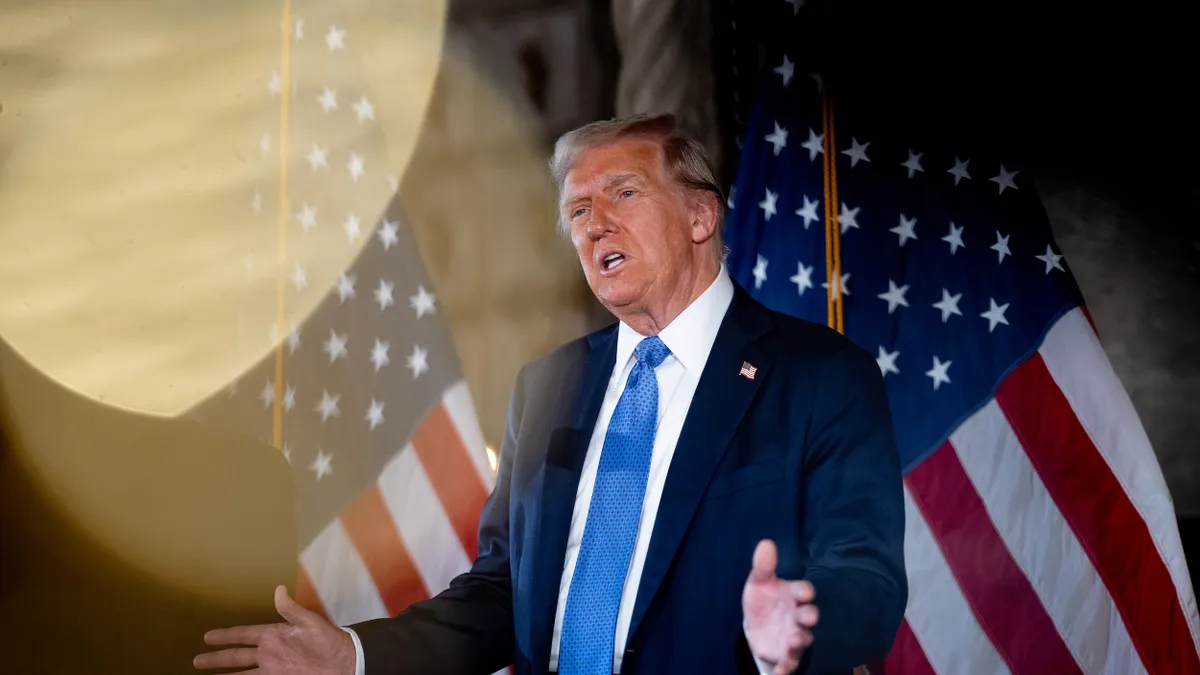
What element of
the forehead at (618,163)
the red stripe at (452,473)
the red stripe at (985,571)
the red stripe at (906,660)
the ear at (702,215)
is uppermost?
the forehead at (618,163)

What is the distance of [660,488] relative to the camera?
171cm

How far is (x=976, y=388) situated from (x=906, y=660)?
1.62 ft

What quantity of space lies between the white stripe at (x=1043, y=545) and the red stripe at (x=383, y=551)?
3.50ft

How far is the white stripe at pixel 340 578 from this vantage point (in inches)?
84.0

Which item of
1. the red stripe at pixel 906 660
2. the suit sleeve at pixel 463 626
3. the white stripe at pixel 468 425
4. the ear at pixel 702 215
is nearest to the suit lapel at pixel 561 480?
the suit sleeve at pixel 463 626

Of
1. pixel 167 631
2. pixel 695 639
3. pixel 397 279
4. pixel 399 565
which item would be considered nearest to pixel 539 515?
pixel 695 639

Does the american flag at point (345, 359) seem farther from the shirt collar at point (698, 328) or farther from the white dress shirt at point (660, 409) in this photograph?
the shirt collar at point (698, 328)

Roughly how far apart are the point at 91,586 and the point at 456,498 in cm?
77

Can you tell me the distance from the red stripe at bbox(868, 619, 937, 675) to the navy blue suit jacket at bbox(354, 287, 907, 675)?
34 cm

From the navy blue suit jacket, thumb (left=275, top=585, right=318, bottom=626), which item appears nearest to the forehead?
the navy blue suit jacket

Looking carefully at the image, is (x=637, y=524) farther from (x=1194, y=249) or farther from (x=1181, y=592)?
(x=1194, y=249)

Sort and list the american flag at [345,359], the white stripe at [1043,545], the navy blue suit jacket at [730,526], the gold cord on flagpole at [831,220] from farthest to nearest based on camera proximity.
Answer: the american flag at [345,359]
the gold cord on flagpole at [831,220]
the white stripe at [1043,545]
the navy blue suit jacket at [730,526]

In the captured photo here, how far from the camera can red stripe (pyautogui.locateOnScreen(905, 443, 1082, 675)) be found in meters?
1.80

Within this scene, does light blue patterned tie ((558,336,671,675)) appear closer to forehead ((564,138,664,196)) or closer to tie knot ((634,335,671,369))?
tie knot ((634,335,671,369))
